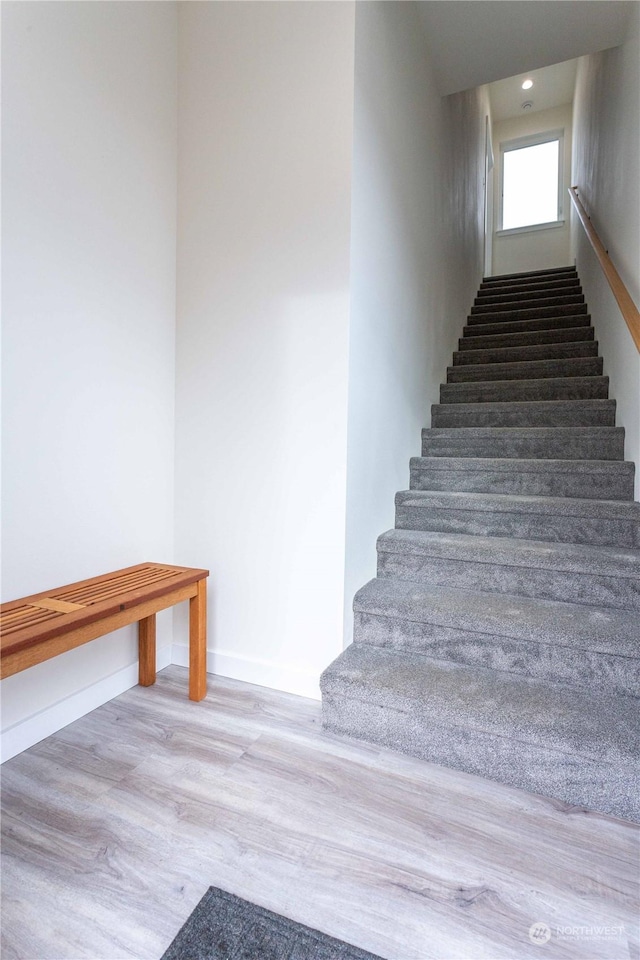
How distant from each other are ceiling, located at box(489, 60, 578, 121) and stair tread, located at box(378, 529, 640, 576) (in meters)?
6.39

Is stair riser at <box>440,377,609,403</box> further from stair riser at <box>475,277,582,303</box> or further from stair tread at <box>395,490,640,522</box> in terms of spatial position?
stair riser at <box>475,277,582,303</box>

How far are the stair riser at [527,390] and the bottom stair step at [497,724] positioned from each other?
2.18 meters

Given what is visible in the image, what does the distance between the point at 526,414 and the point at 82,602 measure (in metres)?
2.73

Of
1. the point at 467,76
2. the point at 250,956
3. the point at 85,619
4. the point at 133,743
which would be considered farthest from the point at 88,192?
the point at 467,76

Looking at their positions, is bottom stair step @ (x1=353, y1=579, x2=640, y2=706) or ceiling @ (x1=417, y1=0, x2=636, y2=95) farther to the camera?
ceiling @ (x1=417, y1=0, x2=636, y2=95)

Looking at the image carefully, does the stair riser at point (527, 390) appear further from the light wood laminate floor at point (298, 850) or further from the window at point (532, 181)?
the window at point (532, 181)

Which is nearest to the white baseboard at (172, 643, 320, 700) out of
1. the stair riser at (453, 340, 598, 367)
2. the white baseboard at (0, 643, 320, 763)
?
Answer: the white baseboard at (0, 643, 320, 763)

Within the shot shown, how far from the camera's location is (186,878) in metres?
1.17

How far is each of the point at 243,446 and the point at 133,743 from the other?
3.89 ft

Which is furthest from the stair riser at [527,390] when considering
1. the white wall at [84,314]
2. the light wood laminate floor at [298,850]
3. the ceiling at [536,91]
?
the ceiling at [536,91]

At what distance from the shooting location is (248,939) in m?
1.02

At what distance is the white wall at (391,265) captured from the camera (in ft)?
6.60

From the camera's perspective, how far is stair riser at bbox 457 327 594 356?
3904 millimetres

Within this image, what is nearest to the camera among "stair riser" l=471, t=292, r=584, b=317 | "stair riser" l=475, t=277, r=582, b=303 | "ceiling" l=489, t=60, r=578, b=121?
"stair riser" l=471, t=292, r=584, b=317
